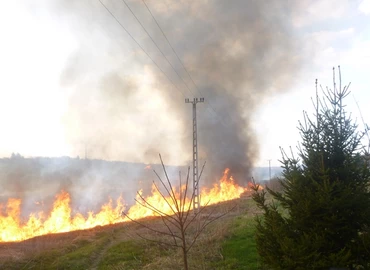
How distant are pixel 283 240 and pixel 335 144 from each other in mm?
2382

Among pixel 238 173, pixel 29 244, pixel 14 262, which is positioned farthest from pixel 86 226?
pixel 238 173

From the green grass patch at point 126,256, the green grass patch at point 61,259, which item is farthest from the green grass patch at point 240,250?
the green grass patch at point 61,259

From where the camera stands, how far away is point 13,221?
25.0 meters

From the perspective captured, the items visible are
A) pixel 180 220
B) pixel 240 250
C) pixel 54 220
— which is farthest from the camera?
pixel 54 220

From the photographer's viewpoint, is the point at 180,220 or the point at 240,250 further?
the point at 240,250

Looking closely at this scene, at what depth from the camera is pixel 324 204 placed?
6.26 meters

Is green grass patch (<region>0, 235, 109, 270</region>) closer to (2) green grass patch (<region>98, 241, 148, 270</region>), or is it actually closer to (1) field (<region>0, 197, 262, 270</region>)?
(1) field (<region>0, 197, 262, 270</region>)

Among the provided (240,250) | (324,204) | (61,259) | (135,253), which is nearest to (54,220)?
(61,259)

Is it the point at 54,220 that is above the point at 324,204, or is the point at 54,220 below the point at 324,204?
below

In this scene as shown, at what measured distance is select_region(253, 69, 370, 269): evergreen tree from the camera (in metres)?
6.13

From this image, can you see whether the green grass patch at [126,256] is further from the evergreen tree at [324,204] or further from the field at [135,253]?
the evergreen tree at [324,204]

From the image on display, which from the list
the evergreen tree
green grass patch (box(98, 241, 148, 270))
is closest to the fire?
green grass patch (box(98, 241, 148, 270))

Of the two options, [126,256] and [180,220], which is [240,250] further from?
[180,220]

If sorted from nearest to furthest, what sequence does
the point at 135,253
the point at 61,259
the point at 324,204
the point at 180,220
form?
1. the point at 180,220
2. the point at 324,204
3. the point at 61,259
4. the point at 135,253
